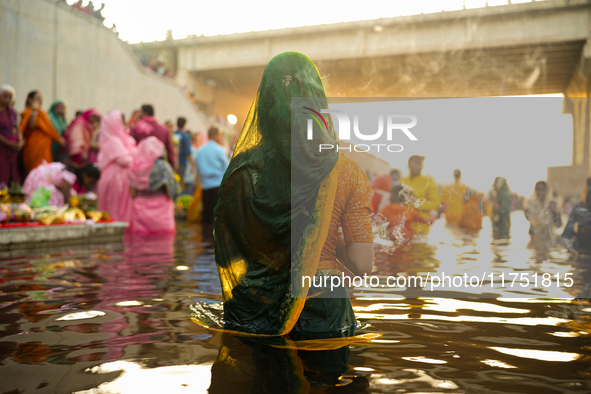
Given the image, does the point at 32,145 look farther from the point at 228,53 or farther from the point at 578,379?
the point at 578,379

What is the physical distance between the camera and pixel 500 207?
5.33m

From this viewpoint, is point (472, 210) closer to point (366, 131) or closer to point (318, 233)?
point (366, 131)

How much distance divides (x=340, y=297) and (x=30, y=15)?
39.0 feet

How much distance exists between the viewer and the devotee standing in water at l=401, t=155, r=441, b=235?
2869 mm

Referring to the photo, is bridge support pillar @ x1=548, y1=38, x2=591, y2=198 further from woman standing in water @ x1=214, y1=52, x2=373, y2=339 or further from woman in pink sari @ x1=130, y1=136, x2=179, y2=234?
woman in pink sari @ x1=130, y1=136, x2=179, y2=234

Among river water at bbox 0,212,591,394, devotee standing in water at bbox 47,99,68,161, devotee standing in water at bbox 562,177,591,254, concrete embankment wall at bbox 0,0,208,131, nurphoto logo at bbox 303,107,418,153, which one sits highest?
concrete embankment wall at bbox 0,0,208,131

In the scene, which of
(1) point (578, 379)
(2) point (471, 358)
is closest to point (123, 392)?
(2) point (471, 358)

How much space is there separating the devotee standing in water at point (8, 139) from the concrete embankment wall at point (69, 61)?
4.24 metres

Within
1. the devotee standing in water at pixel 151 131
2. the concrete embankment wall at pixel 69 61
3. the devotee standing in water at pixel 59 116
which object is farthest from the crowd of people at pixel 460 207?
the concrete embankment wall at pixel 69 61

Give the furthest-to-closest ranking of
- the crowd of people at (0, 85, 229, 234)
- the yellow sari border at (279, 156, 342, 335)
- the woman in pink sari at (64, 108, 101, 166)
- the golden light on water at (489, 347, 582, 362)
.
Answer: the woman in pink sari at (64, 108, 101, 166) < the crowd of people at (0, 85, 229, 234) < the yellow sari border at (279, 156, 342, 335) < the golden light on water at (489, 347, 582, 362)

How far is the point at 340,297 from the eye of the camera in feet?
7.70

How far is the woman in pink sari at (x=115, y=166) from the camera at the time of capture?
8.19 metres

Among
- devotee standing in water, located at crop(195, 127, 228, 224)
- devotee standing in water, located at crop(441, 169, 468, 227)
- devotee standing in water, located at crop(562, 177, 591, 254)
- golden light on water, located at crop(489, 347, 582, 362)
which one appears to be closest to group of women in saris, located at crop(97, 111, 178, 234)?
devotee standing in water, located at crop(195, 127, 228, 224)

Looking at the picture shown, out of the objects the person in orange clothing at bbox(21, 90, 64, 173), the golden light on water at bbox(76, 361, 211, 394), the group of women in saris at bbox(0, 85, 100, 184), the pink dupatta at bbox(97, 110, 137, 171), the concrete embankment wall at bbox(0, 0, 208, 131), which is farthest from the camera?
the concrete embankment wall at bbox(0, 0, 208, 131)
